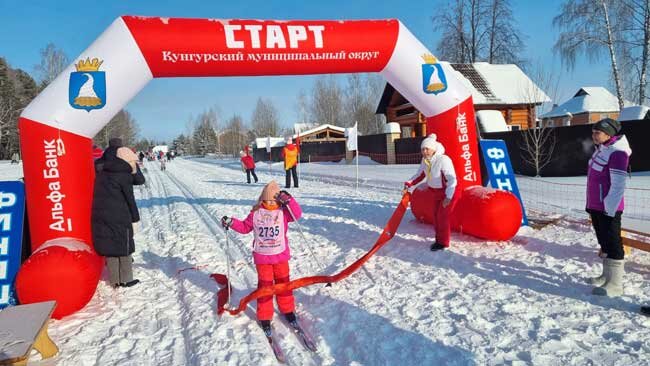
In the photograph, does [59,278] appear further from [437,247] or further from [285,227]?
[437,247]

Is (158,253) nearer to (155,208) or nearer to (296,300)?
(296,300)

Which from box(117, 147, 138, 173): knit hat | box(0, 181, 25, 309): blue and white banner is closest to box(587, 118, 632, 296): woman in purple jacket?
box(117, 147, 138, 173): knit hat

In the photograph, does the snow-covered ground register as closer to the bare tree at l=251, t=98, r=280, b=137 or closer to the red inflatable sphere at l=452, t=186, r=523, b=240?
the red inflatable sphere at l=452, t=186, r=523, b=240

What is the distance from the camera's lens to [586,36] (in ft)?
63.8

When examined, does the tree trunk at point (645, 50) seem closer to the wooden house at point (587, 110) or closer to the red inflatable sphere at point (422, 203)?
the wooden house at point (587, 110)

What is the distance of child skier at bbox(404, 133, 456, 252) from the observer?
5.55 meters

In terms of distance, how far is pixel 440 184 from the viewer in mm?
5750

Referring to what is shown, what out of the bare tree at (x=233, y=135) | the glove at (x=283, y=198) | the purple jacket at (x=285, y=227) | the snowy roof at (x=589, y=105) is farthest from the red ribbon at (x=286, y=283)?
the bare tree at (x=233, y=135)

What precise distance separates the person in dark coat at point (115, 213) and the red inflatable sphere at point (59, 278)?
0.41 meters

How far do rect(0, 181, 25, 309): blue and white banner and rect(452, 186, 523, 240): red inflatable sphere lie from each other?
19.2ft

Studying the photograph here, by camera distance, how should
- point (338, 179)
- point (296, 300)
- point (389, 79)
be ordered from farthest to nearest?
1. point (338, 179)
2. point (389, 79)
3. point (296, 300)

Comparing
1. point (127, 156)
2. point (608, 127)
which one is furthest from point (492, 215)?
point (127, 156)

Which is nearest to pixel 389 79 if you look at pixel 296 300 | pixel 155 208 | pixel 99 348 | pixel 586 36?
pixel 296 300

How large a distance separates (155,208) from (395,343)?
9.90 metres
